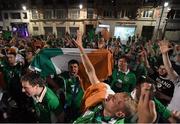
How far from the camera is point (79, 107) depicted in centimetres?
272

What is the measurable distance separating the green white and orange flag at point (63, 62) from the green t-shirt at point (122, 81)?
0.73 feet

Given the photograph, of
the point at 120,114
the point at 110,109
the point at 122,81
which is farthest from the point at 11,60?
the point at 120,114

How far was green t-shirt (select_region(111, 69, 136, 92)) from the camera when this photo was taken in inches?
136

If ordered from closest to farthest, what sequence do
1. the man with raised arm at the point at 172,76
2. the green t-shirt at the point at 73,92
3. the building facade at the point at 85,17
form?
the man with raised arm at the point at 172,76
the green t-shirt at the point at 73,92
the building facade at the point at 85,17

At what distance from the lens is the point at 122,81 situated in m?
3.51

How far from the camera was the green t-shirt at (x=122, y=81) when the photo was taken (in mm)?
3451

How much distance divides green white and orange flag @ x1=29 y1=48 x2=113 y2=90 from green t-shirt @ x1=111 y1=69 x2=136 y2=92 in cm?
22

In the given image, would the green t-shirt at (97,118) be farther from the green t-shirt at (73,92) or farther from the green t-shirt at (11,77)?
the green t-shirt at (11,77)

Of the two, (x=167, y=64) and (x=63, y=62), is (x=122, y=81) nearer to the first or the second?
(x=167, y=64)

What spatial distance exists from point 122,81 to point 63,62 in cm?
128

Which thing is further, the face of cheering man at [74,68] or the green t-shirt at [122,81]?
the green t-shirt at [122,81]

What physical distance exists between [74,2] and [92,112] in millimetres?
13565

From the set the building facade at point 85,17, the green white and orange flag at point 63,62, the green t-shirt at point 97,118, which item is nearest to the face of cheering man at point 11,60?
the green white and orange flag at point 63,62

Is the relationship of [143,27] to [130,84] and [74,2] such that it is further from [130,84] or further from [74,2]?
[130,84]
